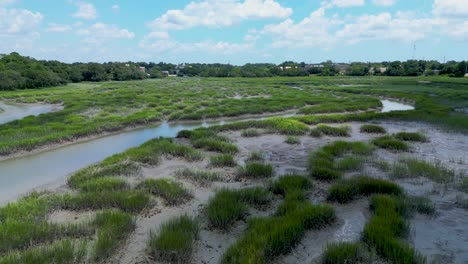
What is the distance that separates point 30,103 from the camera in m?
34.5

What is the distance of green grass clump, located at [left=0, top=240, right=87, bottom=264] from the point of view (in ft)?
16.0

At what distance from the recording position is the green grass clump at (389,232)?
5023 mm

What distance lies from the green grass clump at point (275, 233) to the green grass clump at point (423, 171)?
12.7 feet

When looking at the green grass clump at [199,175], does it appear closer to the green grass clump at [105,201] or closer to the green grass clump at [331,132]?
the green grass clump at [105,201]

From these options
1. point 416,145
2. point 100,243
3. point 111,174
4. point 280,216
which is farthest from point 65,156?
point 416,145

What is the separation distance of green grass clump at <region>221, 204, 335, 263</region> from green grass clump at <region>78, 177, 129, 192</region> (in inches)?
154

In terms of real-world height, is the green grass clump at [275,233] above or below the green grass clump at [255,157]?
above

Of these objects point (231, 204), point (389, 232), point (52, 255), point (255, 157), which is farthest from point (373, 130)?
point (52, 255)

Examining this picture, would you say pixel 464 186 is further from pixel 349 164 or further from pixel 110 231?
pixel 110 231

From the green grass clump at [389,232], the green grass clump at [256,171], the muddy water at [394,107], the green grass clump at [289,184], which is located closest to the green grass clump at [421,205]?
the green grass clump at [389,232]

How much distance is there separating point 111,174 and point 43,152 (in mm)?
6000

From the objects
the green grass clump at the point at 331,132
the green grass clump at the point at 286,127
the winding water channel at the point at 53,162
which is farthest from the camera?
the green grass clump at the point at 286,127

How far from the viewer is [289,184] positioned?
8.32 m

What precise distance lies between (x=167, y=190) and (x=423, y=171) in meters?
7.10
